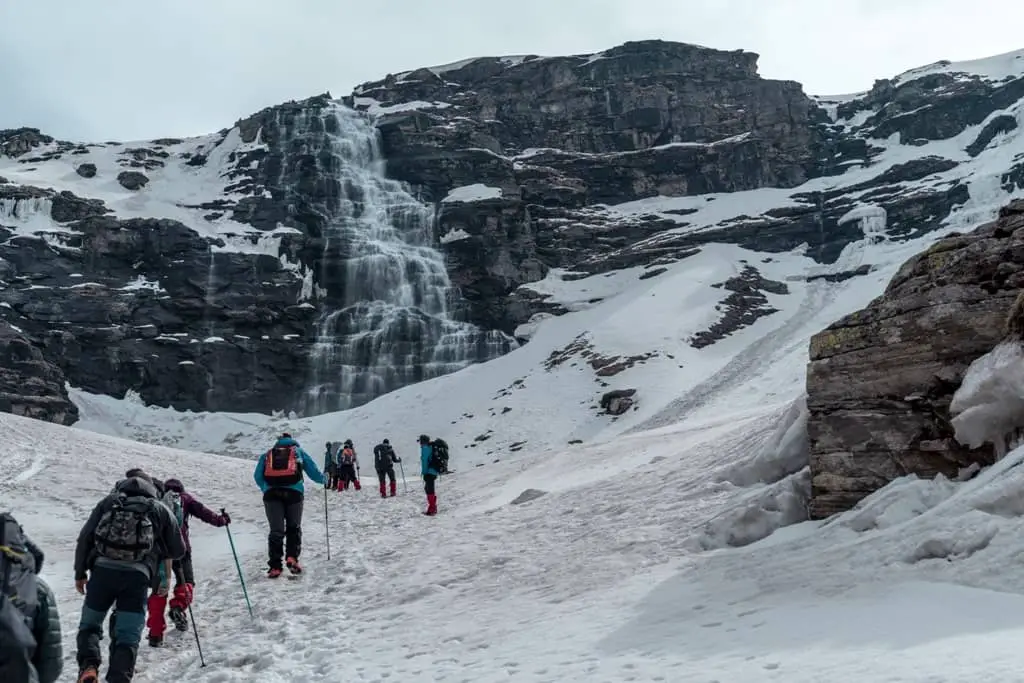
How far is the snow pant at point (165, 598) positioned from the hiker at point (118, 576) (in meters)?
0.91

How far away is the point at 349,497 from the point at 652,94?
82.9 metres

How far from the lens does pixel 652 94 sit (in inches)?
3656

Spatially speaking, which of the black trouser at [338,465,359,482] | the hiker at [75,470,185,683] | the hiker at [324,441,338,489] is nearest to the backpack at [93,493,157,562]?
the hiker at [75,470,185,683]

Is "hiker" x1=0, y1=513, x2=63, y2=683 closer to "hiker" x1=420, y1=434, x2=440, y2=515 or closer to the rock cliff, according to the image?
"hiker" x1=420, y1=434, x2=440, y2=515

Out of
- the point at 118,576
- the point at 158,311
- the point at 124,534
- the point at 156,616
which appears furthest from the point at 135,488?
Answer: the point at 158,311

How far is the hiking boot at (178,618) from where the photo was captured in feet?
25.1

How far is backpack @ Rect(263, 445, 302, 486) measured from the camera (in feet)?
32.3

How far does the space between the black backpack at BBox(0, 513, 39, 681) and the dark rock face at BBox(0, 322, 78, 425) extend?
52.4 meters

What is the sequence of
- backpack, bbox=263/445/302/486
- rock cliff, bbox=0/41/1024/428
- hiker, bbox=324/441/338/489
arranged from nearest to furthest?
backpack, bbox=263/445/302/486 < hiker, bbox=324/441/338/489 < rock cliff, bbox=0/41/1024/428

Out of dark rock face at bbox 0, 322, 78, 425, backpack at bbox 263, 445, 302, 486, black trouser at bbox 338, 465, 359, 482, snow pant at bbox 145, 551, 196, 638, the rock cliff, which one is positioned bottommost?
snow pant at bbox 145, 551, 196, 638

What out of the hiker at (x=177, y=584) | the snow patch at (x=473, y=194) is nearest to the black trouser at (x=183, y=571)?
the hiker at (x=177, y=584)

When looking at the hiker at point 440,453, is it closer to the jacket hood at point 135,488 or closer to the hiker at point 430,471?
the hiker at point 430,471

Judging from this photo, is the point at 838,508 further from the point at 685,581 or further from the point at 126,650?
the point at 126,650

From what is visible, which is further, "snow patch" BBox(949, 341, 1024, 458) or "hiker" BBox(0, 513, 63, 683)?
"snow patch" BBox(949, 341, 1024, 458)
